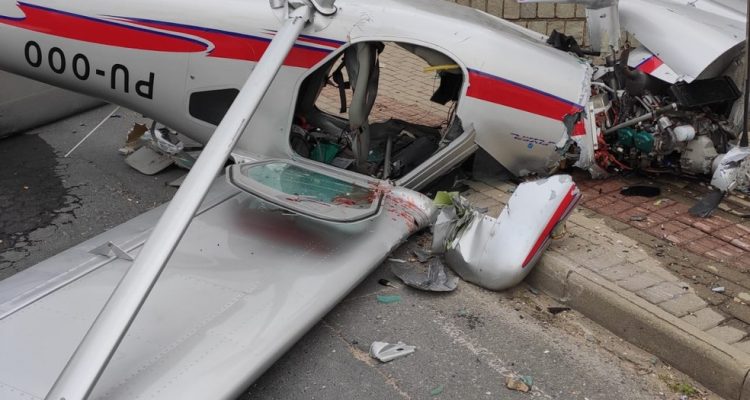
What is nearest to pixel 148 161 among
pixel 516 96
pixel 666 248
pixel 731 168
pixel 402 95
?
pixel 402 95

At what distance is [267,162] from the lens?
4602 mm

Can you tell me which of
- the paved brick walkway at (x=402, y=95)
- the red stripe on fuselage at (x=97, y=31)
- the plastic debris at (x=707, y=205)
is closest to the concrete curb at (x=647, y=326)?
the plastic debris at (x=707, y=205)

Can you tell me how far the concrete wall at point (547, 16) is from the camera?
8.57 meters

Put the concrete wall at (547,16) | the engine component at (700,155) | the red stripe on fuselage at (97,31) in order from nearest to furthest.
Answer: the red stripe on fuselage at (97,31), the engine component at (700,155), the concrete wall at (547,16)

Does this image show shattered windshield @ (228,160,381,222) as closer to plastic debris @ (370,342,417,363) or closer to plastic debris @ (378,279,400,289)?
plastic debris @ (378,279,400,289)

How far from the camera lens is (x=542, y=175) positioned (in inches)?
203

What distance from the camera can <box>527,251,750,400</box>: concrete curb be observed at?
3.52 meters

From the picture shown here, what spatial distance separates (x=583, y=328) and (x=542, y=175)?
4.54 feet

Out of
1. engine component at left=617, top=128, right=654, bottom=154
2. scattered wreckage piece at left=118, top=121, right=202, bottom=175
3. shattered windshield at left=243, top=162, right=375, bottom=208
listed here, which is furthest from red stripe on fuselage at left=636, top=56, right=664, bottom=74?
scattered wreckage piece at left=118, top=121, right=202, bottom=175

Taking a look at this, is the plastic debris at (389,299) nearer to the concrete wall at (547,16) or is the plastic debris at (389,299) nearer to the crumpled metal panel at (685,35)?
the crumpled metal panel at (685,35)

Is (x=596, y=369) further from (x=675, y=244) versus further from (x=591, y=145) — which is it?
(x=591, y=145)

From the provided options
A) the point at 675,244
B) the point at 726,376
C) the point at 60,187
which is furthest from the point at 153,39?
the point at 726,376

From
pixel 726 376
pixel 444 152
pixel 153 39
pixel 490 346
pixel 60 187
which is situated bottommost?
pixel 60 187

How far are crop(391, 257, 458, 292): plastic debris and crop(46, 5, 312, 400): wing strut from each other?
54.7 inches
